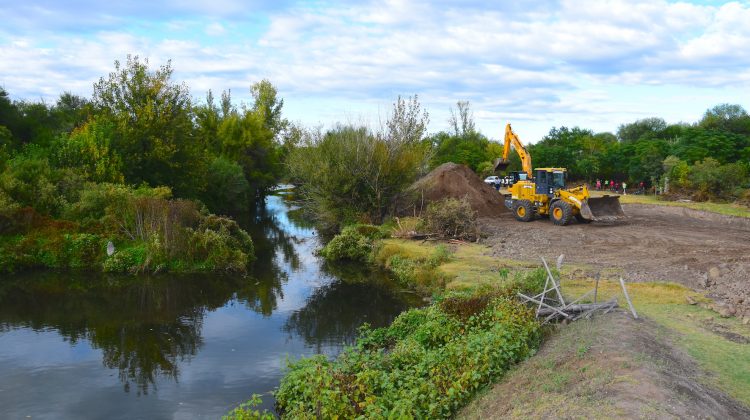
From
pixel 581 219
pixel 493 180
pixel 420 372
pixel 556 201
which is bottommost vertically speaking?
pixel 420 372

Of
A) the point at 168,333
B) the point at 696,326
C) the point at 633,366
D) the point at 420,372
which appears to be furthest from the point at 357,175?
the point at 633,366

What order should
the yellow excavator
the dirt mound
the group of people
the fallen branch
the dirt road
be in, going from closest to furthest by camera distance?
the fallen branch, the dirt road, the yellow excavator, the dirt mound, the group of people

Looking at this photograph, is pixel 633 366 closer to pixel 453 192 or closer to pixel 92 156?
pixel 453 192

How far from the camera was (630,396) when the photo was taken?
7.38m

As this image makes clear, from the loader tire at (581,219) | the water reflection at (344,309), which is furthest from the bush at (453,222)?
the loader tire at (581,219)

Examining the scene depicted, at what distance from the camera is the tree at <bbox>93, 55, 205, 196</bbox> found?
28.3m

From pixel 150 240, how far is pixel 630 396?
17.5 meters

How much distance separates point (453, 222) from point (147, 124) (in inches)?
622

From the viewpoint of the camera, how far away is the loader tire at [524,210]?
2831 centimetres

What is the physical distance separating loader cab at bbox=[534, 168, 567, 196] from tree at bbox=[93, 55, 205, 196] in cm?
1798

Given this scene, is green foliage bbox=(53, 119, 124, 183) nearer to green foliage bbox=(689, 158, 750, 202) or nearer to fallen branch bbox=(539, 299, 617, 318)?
fallen branch bbox=(539, 299, 617, 318)

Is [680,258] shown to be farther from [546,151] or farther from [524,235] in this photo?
[546,151]

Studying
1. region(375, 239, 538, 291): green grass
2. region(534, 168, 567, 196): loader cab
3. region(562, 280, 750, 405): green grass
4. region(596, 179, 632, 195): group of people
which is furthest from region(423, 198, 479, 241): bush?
region(596, 179, 632, 195): group of people

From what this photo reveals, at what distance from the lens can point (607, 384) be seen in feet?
25.9
